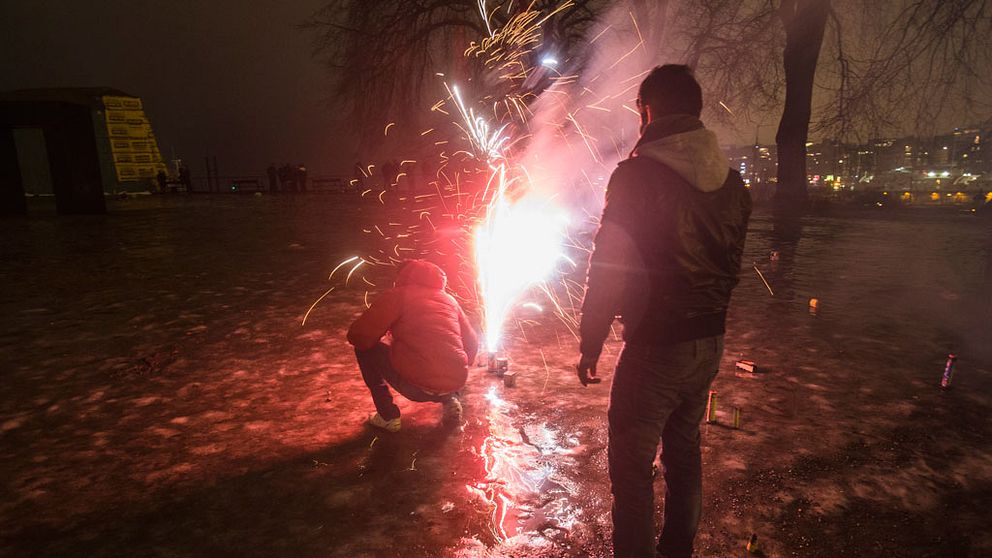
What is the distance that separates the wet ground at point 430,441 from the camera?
2.74 metres

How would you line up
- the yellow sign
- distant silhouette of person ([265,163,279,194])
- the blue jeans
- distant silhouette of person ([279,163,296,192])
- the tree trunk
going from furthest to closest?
distant silhouette of person ([265,163,279,194]), distant silhouette of person ([279,163,296,192]), the yellow sign, the tree trunk, the blue jeans

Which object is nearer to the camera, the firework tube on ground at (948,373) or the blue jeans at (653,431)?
the blue jeans at (653,431)

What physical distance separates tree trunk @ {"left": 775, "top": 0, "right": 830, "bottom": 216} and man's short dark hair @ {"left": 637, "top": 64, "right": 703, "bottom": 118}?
23.4 meters

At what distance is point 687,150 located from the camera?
2.04 metres

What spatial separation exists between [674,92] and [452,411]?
9.31ft

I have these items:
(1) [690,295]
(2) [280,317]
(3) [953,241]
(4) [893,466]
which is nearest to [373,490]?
(1) [690,295]

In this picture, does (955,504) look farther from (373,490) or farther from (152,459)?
(152,459)

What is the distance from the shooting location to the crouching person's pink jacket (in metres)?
3.63

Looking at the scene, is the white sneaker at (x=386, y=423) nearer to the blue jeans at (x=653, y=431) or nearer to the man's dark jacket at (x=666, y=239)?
the blue jeans at (x=653, y=431)

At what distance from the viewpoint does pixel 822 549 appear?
2.63 metres

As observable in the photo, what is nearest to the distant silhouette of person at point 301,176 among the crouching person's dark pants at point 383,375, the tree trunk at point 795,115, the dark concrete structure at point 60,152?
the dark concrete structure at point 60,152

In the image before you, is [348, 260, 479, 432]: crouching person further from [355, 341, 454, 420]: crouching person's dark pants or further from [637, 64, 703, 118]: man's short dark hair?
[637, 64, 703, 118]: man's short dark hair

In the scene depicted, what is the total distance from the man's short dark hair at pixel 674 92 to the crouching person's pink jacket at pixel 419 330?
208 centimetres

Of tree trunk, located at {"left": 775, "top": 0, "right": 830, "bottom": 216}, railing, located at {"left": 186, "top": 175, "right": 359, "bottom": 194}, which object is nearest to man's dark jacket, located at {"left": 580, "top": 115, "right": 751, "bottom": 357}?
tree trunk, located at {"left": 775, "top": 0, "right": 830, "bottom": 216}
